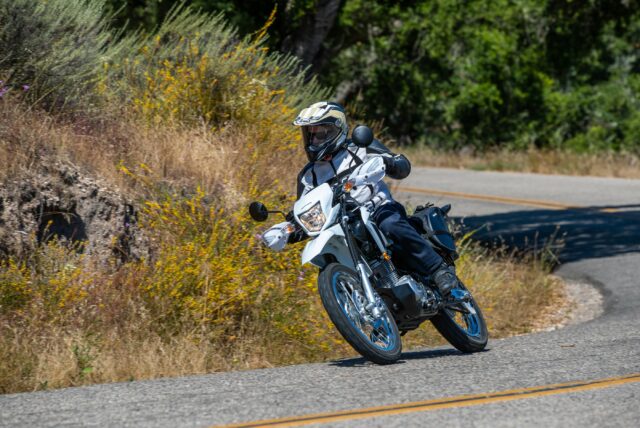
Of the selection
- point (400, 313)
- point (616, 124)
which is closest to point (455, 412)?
point (400, 313)

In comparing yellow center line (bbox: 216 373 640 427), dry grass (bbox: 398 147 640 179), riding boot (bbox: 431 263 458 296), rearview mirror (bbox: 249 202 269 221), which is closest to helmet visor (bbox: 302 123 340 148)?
rearview mirror (bbox: 249 202 269 221)

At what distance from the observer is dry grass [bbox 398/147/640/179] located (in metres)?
25.5

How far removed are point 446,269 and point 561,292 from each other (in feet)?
15.1

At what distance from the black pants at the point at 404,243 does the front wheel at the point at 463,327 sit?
15.5 inches

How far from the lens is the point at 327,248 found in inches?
308

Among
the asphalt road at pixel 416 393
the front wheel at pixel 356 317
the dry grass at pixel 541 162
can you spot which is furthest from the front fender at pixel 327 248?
the dry grass at pixel 541 162

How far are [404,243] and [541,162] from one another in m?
19.7

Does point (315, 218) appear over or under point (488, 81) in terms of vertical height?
over

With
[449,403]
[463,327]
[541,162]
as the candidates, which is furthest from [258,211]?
[541,162]

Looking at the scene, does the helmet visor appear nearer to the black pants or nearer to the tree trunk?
the black pants

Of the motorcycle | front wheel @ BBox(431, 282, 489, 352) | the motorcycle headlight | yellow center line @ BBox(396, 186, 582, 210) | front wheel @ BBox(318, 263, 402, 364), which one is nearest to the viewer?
front wheel @ BBox(318, 263, 402, 364)

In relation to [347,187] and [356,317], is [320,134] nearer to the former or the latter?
[347,187]

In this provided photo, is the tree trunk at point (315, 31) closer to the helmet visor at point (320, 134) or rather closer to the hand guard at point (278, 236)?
the helmet visor at point (320, 134)

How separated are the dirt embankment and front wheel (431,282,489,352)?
99.0 inches
